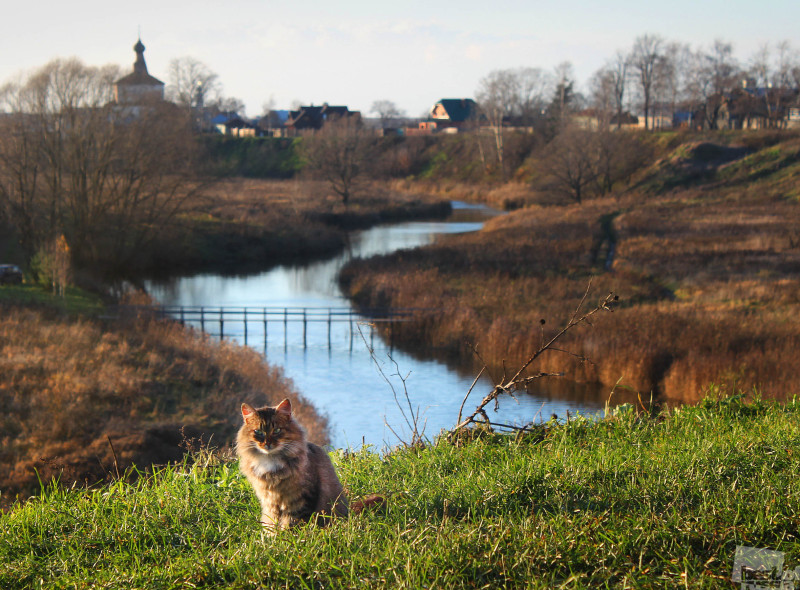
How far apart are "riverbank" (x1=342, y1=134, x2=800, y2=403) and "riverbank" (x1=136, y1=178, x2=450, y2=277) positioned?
33.7ft

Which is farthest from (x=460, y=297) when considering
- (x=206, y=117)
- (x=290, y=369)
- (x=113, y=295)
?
(x=206, y=117)

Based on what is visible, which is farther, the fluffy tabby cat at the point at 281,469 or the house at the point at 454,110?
the house at the point at 454,110

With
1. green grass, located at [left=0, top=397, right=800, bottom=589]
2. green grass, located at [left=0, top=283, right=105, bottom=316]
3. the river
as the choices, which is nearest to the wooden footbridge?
the river

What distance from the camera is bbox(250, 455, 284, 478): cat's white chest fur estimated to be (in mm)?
4012

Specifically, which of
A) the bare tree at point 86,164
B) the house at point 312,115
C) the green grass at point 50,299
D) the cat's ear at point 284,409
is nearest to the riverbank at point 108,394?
the green grass at point 50,299

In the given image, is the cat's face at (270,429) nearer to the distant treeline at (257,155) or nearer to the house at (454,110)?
the distant treeline at (257,155)

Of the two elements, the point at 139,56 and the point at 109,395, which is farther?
the point at 139,56

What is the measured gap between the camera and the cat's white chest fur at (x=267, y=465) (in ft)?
13.2

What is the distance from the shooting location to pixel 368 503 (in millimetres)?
4359

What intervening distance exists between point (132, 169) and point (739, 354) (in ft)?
106

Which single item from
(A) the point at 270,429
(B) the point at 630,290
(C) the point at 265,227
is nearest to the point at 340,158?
(C) the point at 265,227

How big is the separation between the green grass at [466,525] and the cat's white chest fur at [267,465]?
1.18 ft

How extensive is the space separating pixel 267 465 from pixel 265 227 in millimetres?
48794

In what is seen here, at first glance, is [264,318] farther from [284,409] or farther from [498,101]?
[498,101]
